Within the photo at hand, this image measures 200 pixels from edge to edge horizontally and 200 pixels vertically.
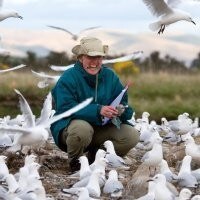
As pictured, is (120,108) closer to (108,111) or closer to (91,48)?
(108,111)

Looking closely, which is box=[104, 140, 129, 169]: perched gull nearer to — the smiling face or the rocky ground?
the rocky ground

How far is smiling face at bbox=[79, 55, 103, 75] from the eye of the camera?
5.72 meters

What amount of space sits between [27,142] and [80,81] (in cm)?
66

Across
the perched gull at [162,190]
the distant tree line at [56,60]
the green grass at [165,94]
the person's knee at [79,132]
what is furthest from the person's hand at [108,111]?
the distant tree line at [56,60]

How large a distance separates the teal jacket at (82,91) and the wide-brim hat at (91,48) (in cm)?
13

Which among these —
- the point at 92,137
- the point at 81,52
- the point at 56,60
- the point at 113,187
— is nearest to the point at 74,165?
the point at 92,137

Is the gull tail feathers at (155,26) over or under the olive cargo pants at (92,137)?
over

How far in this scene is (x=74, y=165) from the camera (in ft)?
19.5

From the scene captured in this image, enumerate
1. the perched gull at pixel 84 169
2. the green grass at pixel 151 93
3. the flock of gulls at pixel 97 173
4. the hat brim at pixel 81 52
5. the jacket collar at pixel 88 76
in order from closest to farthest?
1. the flock of gulls at pixel 97 173
2. the perched gull at pixel 84 169
3. the hat brim at pixel 81 52
4. the jacket collar at pixel 88 76
5. the green grass at pixel 151 93

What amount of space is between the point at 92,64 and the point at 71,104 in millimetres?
330

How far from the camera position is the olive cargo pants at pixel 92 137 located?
5.71m

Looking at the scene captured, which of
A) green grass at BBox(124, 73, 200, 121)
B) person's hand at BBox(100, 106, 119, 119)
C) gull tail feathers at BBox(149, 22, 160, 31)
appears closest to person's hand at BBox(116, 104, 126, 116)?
person's hand at BBox(100, 106, 119, 119)

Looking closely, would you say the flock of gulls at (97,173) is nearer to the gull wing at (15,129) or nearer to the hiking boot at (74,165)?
the gull wing at (15,129)

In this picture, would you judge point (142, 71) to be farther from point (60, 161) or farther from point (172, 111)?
point (60, 161)
